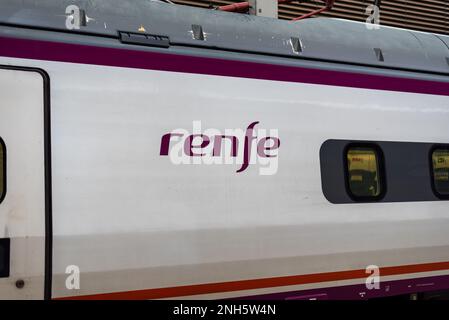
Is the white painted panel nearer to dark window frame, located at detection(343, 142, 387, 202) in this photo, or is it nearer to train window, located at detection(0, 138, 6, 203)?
train window, located at detection(0, 138, 6, 203)

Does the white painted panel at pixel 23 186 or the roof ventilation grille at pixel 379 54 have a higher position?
the roof ventilation grille at pixel 379 54

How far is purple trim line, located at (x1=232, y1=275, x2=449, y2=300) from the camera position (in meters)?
4.21

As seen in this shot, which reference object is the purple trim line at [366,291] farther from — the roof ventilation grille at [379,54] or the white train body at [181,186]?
the roof ventilation grille at [379,54]

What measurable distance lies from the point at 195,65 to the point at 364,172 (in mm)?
1576

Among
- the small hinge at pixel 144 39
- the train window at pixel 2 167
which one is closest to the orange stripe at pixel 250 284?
the train window at pixel 2 167

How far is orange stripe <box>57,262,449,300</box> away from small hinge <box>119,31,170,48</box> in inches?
61.7

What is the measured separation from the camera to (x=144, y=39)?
13.0 feet

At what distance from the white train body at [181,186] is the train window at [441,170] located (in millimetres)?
280

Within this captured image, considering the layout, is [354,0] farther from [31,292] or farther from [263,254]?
[31,292]

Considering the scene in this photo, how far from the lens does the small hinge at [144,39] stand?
12.8 feet

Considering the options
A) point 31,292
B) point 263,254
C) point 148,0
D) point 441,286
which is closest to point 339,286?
point 263,254

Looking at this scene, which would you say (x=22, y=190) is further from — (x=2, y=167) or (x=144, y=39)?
(x=144, y=39)

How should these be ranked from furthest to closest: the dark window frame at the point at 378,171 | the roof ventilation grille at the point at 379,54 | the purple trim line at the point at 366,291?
the roof ventilation grille at the point at 379,54
the dark window frame at the point at 378,171
the purple trim line at the point at 366,291

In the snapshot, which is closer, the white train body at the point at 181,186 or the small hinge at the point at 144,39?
the white train body at the point at 181,186
